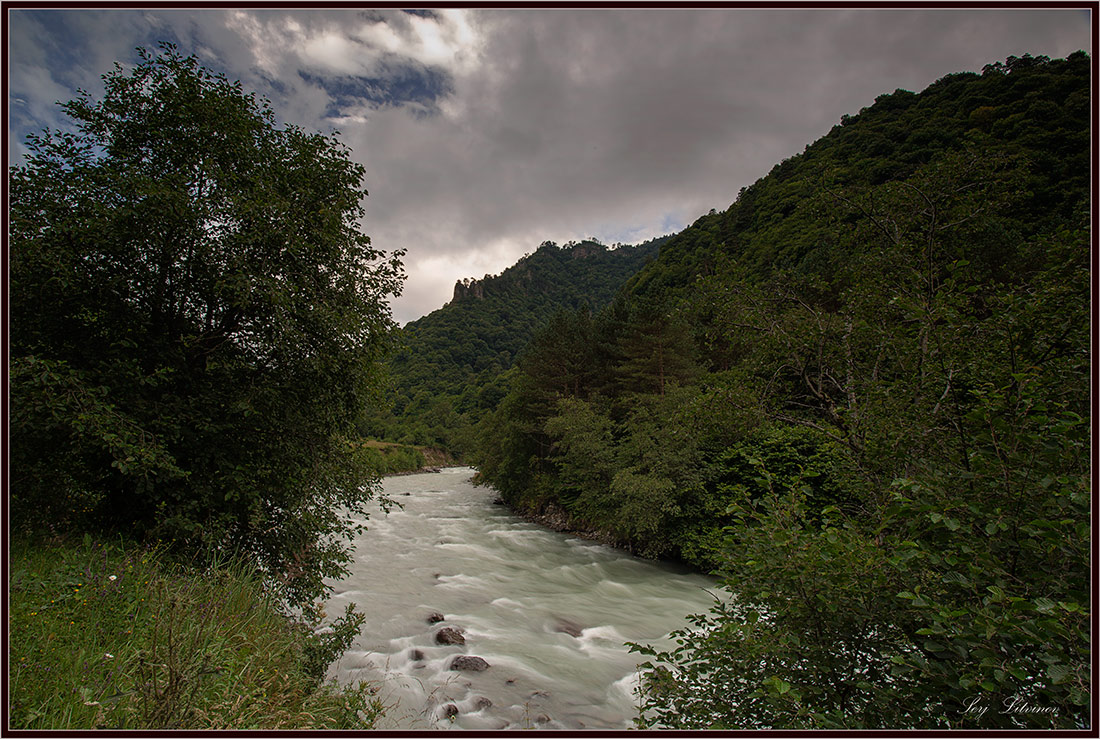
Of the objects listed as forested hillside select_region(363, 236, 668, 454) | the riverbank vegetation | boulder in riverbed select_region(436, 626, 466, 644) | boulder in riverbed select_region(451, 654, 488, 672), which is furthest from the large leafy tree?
forested hillside select_region(363, 236, 668, 454)

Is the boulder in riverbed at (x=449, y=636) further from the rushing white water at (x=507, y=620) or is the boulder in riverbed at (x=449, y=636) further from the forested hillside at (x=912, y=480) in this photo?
the forested hillside at (x=912, y=480)

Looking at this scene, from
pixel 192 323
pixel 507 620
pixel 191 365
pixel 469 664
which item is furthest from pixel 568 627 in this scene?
pixel 192 323

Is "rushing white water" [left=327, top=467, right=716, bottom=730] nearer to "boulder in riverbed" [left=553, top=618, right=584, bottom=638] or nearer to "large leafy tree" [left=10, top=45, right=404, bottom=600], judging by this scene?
"boulder in riverbed" [left=553, top=618, right=584, bottom=638]

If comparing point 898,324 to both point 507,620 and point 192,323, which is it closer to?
point 192,323

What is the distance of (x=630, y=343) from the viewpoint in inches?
1024

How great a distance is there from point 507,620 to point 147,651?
10456 millimetres

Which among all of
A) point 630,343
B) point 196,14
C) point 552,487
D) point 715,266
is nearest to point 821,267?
point 630,343

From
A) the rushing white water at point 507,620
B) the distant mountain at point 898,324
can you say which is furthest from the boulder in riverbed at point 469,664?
the distant mountain at point 898,324

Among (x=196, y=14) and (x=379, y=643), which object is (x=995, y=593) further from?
(x=379, y=643)

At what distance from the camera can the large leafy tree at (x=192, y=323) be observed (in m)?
5.72

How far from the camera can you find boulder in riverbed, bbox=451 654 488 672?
904cm

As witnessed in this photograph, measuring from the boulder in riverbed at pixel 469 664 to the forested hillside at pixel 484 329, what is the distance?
187ft

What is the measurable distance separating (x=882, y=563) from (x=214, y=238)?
859 cm

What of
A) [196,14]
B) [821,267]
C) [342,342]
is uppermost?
[821,267]
